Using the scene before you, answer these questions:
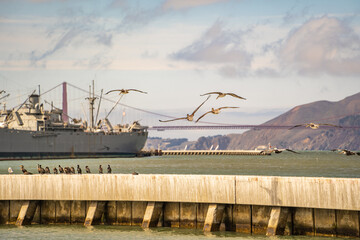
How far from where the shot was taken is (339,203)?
22438 millimetres

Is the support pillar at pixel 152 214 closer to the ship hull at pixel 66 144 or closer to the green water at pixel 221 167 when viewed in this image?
the green water at pixel 221 167

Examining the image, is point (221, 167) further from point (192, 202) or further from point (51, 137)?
point (192, 202)

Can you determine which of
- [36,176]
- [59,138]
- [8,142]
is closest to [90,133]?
[59,138]

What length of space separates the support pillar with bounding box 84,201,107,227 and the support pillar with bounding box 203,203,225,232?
4.95m

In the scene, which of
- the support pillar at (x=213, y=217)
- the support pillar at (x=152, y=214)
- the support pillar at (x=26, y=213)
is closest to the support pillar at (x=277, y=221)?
the support pillar at (x=213, y=217)

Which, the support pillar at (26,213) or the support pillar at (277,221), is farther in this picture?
the support pillar at (26,213)

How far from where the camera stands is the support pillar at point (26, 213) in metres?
27.0

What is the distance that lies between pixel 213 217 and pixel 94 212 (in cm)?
542

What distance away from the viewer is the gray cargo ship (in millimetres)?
132000

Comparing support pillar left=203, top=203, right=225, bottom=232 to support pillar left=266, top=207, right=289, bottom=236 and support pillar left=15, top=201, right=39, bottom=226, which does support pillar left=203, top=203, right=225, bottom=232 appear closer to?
support pillar left=266, top=207, right=289, bottom=236

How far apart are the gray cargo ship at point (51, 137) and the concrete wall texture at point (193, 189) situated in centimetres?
10489

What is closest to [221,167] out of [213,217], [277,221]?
[213,217]

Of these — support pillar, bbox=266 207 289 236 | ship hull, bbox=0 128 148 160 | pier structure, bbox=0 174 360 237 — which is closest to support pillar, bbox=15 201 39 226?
pier structure, bbox=0 174 360 237

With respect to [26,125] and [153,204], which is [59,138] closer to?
[26,125]
